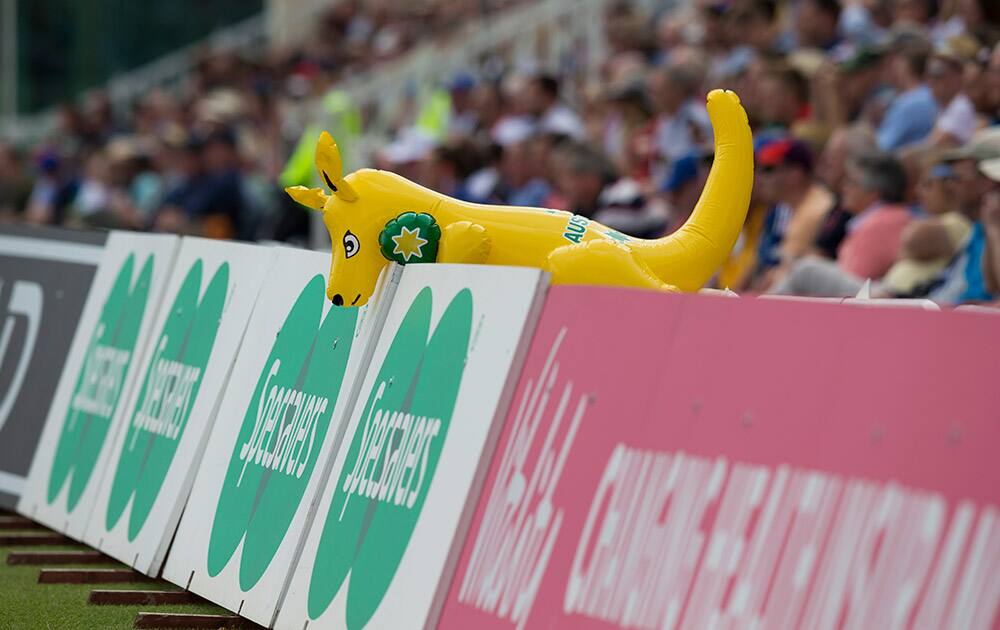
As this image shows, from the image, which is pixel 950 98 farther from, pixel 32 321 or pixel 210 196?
pixel 210 196

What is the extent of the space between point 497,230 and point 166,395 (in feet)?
6.70

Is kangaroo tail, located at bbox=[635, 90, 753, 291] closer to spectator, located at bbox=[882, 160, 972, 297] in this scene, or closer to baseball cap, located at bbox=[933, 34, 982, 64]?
spectator, located at bbox=[882, 160, 972, 297]

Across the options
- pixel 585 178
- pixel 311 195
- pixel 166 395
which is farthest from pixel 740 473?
pixel 585 178

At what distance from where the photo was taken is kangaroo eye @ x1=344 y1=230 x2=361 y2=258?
548 centimetres

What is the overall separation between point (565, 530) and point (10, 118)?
27.0 m

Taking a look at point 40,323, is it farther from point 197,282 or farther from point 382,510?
point 382,510

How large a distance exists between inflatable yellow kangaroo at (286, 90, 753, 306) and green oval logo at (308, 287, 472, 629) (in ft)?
1.47

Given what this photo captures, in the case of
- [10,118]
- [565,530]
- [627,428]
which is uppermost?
[10,118]

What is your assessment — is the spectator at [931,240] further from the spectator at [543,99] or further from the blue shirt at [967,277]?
the spectator at [543,99]

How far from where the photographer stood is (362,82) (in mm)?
20484

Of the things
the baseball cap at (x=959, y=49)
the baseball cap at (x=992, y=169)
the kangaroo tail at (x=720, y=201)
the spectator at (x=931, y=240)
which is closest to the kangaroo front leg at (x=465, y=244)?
the kangaroo tail at (x=720, y=201)

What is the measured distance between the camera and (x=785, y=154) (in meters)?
9.37

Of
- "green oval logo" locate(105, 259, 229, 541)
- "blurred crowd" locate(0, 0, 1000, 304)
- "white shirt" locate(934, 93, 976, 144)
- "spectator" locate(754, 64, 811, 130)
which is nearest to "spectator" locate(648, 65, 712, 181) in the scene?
"blurred crowd" locate(0, 0, 1000, 304)

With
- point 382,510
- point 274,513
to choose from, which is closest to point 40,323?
point 274,513
